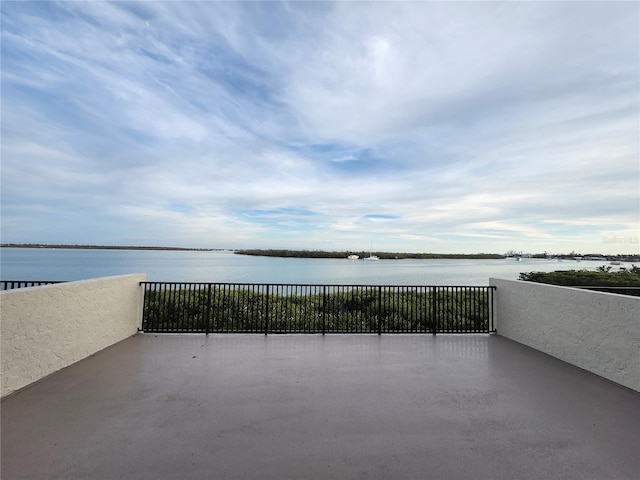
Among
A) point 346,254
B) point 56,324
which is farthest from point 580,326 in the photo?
point 346,254

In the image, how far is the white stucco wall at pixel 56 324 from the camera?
2578mm

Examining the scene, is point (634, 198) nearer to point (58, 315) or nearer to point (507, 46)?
point (507, 46)

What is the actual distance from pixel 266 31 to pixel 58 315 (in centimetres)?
669

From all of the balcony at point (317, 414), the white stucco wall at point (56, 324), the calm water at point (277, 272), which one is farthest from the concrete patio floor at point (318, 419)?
the calm water at point (277, 272)

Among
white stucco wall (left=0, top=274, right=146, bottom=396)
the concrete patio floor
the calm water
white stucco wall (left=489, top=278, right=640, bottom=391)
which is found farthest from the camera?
the calm water

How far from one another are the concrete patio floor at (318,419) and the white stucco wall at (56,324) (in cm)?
17

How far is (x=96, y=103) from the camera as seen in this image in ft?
22.4

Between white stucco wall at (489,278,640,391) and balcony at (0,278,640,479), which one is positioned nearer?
balcony at (0,278,640,479)

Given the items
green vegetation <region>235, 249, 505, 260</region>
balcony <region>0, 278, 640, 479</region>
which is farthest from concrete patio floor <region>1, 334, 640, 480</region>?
green vegetation <region>235, 249, 505, 260</region>

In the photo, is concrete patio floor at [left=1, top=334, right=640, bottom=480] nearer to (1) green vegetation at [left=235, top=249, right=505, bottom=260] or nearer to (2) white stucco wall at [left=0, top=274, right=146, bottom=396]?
(2) white stucco wall at [left=0, top=274, right=146, bottom=396]

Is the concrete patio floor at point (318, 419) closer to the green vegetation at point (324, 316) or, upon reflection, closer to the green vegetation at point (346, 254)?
the green vegetation at point (324, 316)

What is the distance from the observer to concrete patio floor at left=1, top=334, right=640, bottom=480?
1.67m

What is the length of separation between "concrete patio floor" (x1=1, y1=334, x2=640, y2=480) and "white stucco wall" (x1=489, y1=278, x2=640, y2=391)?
19 centimetres

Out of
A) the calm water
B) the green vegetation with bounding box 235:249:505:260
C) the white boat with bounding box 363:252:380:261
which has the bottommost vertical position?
the calm water
